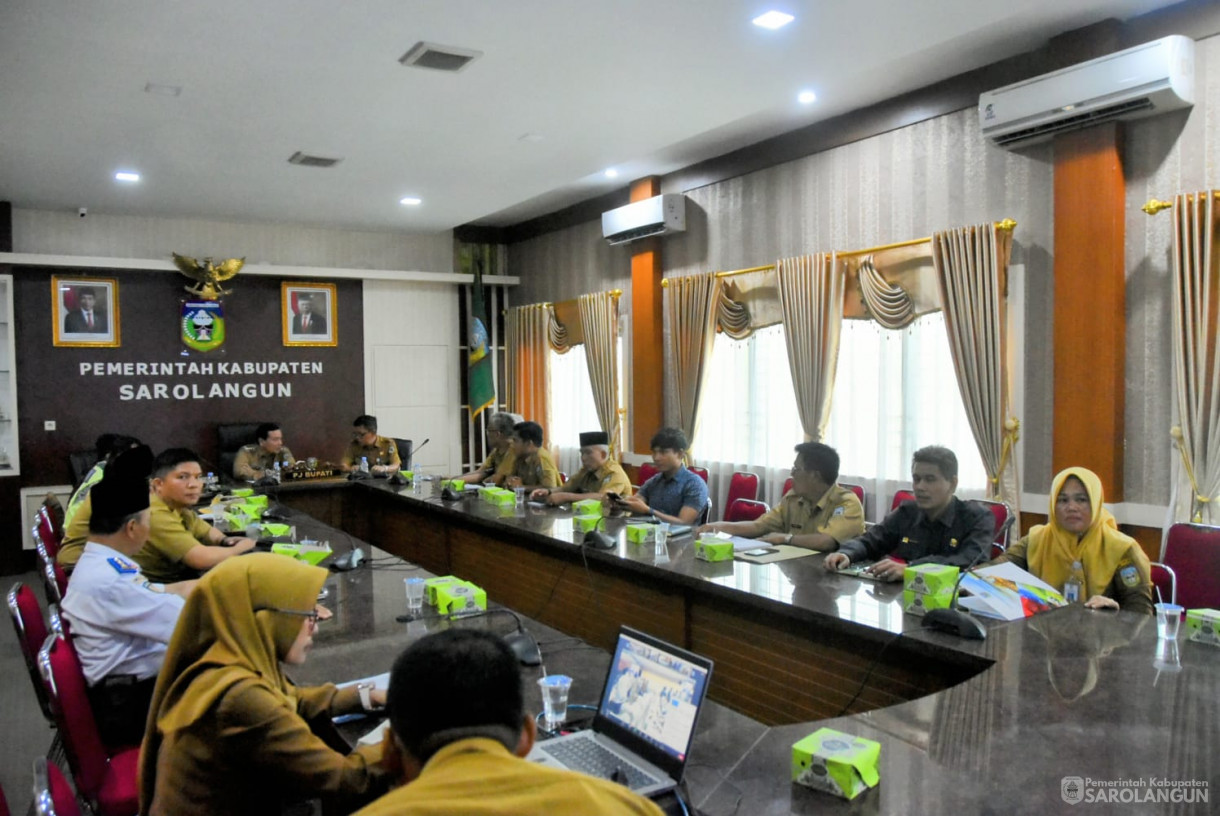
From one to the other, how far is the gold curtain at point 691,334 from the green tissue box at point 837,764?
15.4 feet

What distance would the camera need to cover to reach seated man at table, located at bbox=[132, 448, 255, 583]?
3.17 m

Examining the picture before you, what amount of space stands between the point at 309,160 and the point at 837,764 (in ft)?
16.8

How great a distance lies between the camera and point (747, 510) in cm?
429

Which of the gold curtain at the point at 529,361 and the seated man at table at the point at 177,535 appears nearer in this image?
the seated man at table at the point at 177,535

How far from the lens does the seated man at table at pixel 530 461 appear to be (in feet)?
18.1

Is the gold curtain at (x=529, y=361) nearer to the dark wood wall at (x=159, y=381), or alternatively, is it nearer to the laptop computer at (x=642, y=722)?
the dark wood wall at (x=159, y=381)

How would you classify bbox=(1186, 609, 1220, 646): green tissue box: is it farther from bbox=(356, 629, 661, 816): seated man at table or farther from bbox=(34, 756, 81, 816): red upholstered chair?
bbox=(34, 756, 81, 816): red upholstered chair

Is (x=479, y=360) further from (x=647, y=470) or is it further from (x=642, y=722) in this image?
(x=642, y=722)

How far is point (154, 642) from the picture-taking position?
7.39 feet

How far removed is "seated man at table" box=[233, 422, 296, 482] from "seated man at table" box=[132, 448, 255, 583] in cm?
289

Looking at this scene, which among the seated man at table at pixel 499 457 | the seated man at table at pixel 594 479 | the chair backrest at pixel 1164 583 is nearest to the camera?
the chair backrest at pixel 1164 583

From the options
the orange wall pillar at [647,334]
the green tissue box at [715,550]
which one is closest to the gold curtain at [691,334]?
the orange wall pillar at [647,334]

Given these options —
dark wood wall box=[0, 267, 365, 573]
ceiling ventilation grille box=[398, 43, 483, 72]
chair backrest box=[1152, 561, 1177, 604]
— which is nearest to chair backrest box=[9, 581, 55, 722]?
ceiling ventilation grille box=[398, 43, 483, 72]

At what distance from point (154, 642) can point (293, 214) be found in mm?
A: 5619
